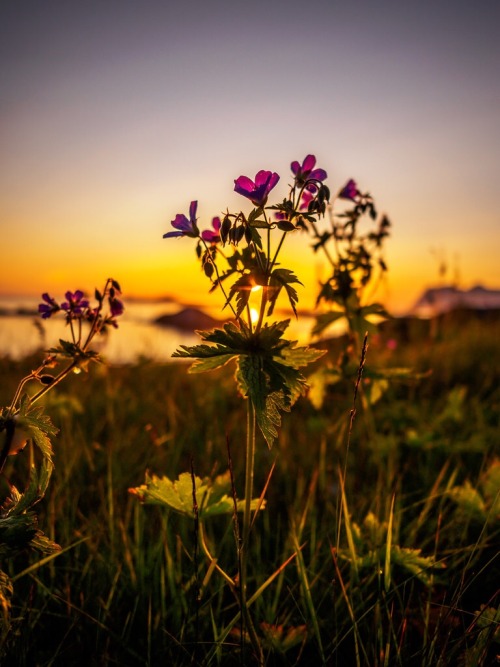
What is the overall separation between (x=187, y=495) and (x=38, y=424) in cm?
58

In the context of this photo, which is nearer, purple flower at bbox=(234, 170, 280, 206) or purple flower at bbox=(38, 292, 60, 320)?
purple flower at bbox=(234, 170, 280, 206)

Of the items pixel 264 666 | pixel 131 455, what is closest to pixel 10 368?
pixel 131 455

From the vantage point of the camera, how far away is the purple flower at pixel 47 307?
1.71m

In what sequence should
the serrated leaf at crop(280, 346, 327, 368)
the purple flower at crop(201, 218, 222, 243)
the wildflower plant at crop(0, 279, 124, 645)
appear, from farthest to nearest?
the purple flower at crop(201, 218, 222, 243) < the serrated leaf at crop(280, 346, 327, 368) < the wildflower plant at crop(0, 279, 124, 645)

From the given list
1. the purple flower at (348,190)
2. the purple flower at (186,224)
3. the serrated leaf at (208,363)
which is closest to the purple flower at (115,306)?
the purple flower at (186,224)

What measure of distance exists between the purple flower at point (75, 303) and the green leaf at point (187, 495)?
1.78 feet

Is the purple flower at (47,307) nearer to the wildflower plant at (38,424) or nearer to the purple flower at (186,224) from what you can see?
the wildflower plant at (38,424)

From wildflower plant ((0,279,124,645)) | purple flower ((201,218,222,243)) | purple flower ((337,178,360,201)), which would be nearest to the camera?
wildflower plant ((0,279,124,645))

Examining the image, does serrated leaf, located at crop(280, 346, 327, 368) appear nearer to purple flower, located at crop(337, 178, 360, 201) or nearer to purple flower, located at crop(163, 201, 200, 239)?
purple flower, located at crop(163, 201, 200, 239)

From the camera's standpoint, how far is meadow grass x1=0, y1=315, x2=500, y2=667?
169 cm

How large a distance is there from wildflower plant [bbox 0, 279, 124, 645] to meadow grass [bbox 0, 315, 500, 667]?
263 mm

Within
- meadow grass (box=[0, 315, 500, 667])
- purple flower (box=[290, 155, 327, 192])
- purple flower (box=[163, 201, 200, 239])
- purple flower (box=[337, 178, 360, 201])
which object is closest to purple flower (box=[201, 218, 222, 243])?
purple flower (box=[163, 201, 200, 239])

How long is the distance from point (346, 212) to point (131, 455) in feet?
5.85

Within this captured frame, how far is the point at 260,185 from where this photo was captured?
135cm
